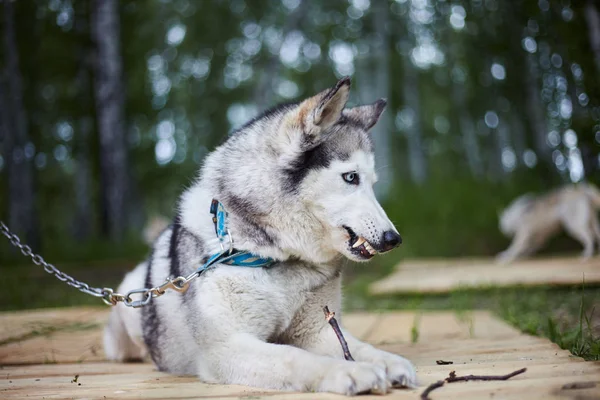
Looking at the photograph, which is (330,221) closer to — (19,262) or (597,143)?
(597,143)

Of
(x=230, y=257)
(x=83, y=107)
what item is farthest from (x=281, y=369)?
(x=83, y=107)

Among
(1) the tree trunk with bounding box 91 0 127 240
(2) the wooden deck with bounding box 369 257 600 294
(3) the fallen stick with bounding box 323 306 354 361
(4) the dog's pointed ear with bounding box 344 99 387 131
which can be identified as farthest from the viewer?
(1) the tree trunk with bounding box 91 0 127 240

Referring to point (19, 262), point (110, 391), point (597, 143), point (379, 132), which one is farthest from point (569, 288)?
point (379, 132)

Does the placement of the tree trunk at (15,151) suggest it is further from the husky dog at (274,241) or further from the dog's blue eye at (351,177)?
the dog's blue eye at (351,177)

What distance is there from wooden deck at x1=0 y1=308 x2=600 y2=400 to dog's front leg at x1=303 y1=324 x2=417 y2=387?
5 cm

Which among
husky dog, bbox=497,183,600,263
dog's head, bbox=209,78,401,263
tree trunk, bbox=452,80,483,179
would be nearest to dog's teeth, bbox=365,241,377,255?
dog's head, bbox=209,78,401,263

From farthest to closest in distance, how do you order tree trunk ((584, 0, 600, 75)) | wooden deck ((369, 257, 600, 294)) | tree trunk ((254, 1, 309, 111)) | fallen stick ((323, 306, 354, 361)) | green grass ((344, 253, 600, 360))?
tree trunk ((254, 1, 309, 111)) < wooden deck ((369, 257, 600, 294)) < tree trunk ((584, 0, 600, 75)) < green grass ((344, 253, 600, 360)) < fallen stick ((323, 306, 354, 361))

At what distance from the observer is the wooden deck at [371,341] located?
165 centimetres

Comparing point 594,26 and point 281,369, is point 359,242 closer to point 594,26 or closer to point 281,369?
point 281,369

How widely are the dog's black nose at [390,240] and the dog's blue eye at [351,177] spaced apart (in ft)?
0.87

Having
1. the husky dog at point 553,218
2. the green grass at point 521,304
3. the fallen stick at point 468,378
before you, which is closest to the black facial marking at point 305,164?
the fallen stick at point 468,378

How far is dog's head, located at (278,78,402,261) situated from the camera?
2209 millimetres

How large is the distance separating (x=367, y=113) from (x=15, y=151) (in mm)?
9301

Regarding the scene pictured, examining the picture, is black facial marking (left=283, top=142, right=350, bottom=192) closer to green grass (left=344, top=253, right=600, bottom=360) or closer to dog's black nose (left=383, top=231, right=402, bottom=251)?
dog's black nose (left=383, top=231, right=402, bottom=251)
